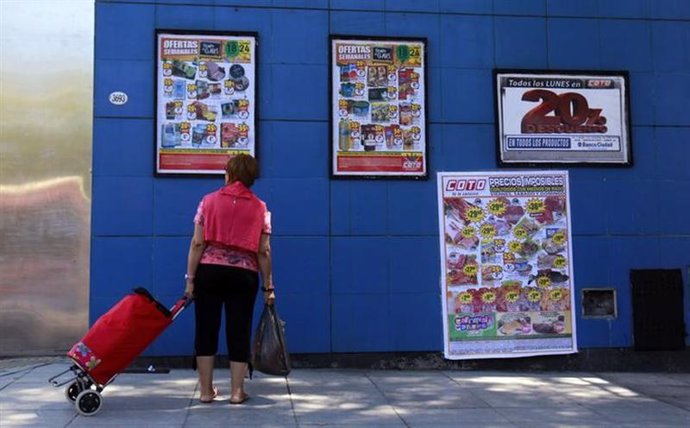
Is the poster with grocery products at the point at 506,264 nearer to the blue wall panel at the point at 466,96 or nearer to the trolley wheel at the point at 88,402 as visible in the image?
the blue wall panel at the point at 466,96

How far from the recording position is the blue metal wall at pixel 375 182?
662cm

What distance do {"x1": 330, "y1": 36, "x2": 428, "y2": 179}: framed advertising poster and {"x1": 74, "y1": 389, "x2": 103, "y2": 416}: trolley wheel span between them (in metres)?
3.09

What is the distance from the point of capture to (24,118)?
6.80 m

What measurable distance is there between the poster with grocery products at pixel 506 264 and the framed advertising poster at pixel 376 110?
0.52 meters

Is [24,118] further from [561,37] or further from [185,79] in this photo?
[561,37]

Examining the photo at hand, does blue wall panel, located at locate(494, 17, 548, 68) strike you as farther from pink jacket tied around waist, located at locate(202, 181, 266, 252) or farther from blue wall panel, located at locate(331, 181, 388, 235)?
pink jacket tied around waist, located at locate(202, 181, 266, 252)

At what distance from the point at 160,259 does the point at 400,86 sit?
2.97 m

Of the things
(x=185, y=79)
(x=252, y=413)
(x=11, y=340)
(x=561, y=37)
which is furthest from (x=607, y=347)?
(x=11, y=340)

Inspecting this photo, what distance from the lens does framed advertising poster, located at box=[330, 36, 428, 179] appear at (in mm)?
6891

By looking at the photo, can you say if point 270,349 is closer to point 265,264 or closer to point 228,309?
point 228,309

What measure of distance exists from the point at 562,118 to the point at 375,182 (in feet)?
7.01

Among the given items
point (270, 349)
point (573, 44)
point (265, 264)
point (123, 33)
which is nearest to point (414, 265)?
point (265, 264)

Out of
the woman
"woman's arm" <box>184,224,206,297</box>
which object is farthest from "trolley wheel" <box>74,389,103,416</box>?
"woman's arm" <box>184,224,206,297</box>

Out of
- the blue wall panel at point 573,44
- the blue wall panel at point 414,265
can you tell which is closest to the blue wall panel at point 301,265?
the blue wall panel at point 414,265
